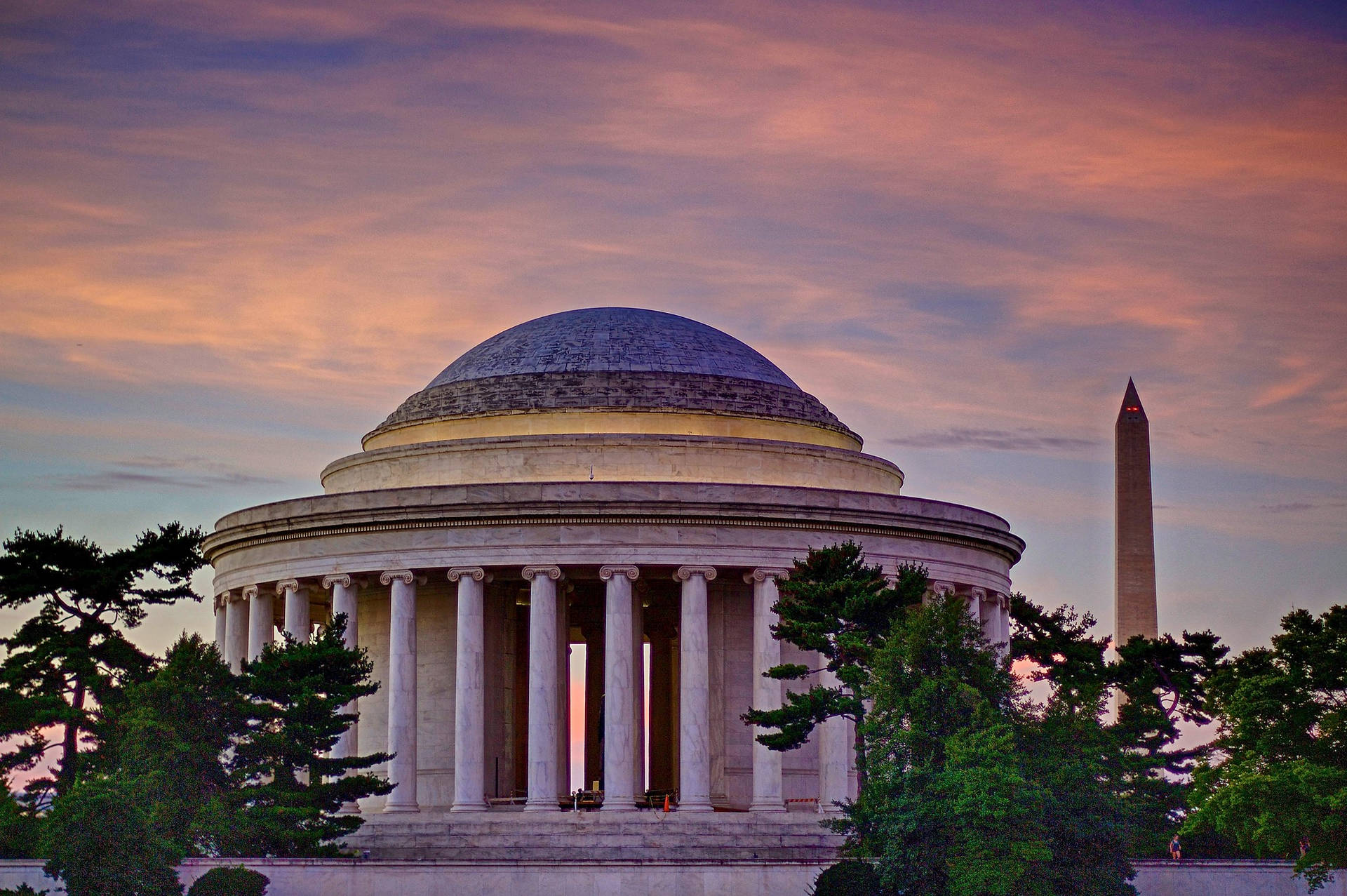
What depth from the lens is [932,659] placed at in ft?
186

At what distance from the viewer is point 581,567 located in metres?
72.1

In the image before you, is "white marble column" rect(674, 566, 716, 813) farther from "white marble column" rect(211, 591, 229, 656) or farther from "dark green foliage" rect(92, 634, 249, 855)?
"white marble column" rect(211, 591, 229, 656)

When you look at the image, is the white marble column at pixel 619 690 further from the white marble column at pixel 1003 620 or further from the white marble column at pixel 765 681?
the white marble column at pixel 1003 620

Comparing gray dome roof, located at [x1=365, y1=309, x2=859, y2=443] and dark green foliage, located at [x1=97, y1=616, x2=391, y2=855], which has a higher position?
gray dome roof, located at [x1=365, y1=309, x2=859, y2=443]

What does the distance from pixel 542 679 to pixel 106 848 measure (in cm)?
2005

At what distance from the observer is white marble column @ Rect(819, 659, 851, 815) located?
7150 cm

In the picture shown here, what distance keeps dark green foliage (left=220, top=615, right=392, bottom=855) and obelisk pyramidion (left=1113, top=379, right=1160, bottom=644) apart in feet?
164

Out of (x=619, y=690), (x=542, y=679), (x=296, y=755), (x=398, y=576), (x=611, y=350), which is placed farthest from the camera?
(x=611, y=350)

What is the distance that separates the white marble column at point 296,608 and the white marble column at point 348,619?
1.78m

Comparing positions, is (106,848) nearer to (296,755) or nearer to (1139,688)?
(296,755)

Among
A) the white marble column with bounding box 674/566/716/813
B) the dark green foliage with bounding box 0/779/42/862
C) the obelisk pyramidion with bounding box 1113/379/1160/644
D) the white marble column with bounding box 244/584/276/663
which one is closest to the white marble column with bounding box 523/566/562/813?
the white marble column with bounding box 674/566/716/813

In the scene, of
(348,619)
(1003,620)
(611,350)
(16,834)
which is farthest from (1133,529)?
(16,834)

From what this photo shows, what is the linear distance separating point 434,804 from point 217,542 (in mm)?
14517

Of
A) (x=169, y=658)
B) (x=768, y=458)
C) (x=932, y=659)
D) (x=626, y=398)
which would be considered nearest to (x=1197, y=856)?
(x=932, y=659)
